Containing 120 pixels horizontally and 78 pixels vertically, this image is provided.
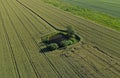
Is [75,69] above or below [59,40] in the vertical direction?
above

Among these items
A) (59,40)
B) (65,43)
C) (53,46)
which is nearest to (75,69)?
(53,46)

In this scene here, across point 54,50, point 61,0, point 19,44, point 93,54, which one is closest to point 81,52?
point 93,54

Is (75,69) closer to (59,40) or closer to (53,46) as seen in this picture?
(53,46)

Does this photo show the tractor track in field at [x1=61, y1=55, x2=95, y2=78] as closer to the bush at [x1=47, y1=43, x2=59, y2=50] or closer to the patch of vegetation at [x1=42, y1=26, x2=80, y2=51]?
the bush at [x1=47, y1=43, x2=59, y2=50]

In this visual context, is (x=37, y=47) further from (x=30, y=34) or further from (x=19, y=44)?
(x=30, y=34)

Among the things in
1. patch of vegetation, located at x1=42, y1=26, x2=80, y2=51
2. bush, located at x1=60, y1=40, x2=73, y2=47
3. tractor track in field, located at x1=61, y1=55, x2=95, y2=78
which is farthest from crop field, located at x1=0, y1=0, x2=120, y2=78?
patch of vegetation, located at x1=42, y1=26, x2=80, y2=51

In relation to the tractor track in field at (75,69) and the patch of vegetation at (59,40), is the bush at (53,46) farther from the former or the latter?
the tractor track in field at (75,69)

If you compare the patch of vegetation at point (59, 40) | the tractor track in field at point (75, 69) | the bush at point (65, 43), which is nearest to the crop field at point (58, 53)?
the tractor track in field at point (75, 69)

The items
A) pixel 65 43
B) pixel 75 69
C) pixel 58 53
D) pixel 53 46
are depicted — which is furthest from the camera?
pixel 65 43
